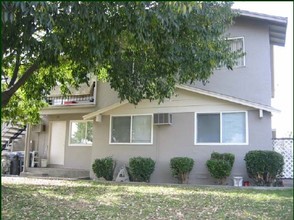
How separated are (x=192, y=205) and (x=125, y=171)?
647cm

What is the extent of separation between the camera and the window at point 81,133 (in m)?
17.7

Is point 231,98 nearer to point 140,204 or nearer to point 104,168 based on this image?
point 104,168

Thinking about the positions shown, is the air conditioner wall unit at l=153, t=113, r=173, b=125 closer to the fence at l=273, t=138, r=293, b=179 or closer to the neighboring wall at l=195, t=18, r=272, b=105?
the neighboring wall at l=195, t=18, r=272, b=105

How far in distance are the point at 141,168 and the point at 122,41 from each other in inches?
261

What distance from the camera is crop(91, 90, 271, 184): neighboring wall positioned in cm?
1344

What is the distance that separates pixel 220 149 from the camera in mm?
13773

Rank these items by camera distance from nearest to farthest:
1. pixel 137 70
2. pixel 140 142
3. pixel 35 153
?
pixel 137 70
pixel 140 142
pixel 35 153

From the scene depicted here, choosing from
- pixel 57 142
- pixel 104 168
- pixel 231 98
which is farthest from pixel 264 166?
pixel 57 142

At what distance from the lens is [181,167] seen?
13.5 m

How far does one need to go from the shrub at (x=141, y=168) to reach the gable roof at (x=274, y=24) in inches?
261

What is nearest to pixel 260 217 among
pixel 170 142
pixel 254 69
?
pixel 170 142

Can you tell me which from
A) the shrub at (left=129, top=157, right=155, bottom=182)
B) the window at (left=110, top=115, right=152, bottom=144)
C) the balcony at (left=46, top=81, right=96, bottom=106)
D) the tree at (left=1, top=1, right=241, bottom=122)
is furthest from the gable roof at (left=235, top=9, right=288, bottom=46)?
the balcony at (left=46, top=81, right=96, bottom=106)

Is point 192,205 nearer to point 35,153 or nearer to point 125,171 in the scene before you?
point 125,171

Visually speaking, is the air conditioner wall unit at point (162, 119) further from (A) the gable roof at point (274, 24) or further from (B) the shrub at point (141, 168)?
(A) the gable roof at point (274, 24)
